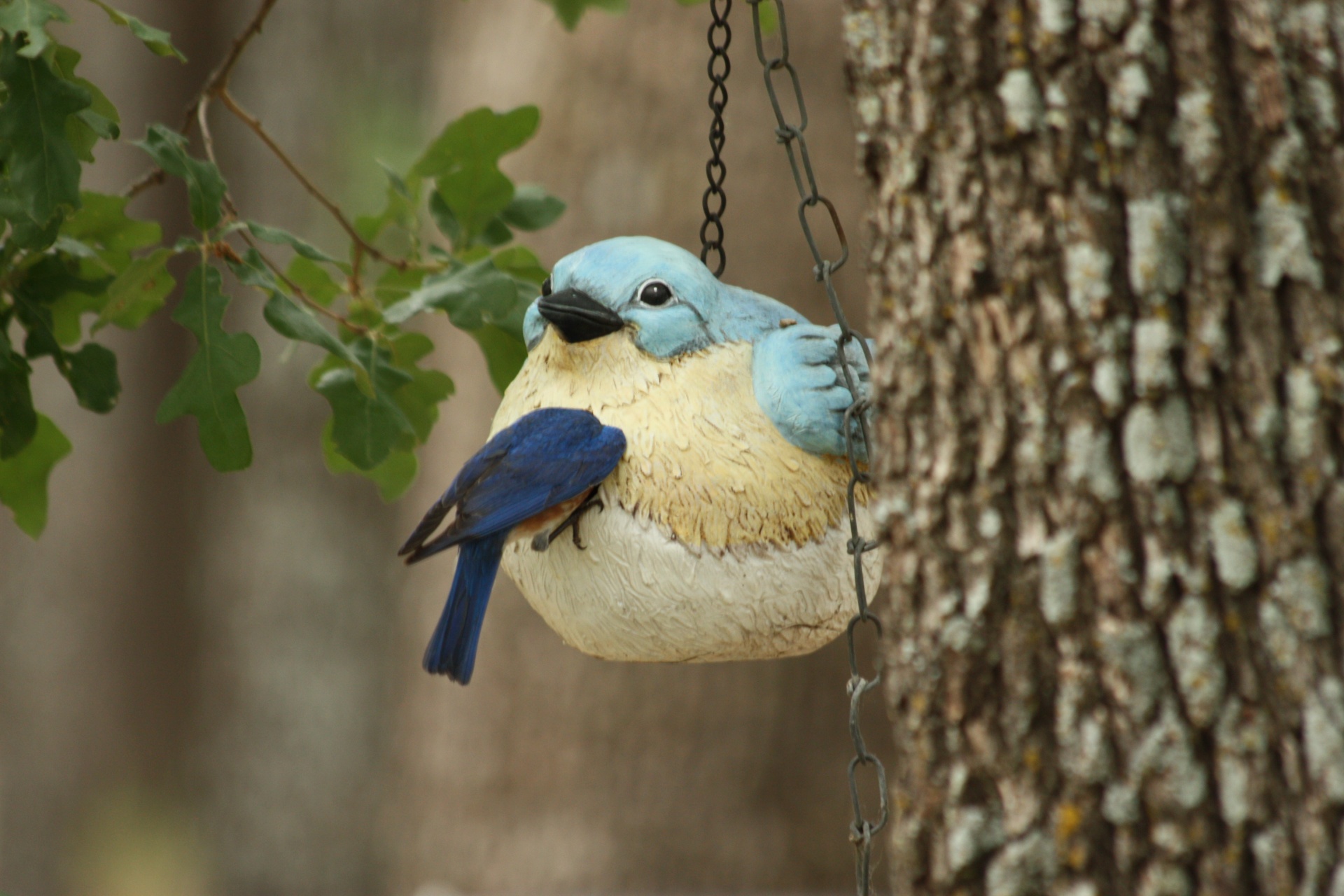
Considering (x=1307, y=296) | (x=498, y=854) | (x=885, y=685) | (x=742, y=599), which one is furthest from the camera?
(x=498, y=854)

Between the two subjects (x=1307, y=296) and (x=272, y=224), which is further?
(x=272, y=224)

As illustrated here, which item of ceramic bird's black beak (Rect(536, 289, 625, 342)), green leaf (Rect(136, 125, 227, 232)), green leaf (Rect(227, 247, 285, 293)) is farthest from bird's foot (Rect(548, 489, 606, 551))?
green leaf (Rect(136, 125, 227, 232))

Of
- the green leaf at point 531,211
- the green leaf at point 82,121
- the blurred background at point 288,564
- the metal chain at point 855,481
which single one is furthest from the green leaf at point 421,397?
the blurred background at point 288,564

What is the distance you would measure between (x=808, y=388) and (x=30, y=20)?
0.88m

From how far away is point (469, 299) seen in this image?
1616 millimetres

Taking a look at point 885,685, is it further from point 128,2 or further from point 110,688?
point 128,2

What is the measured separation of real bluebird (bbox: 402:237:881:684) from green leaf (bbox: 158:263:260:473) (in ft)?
0.86

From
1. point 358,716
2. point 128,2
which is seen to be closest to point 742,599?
point 358,716

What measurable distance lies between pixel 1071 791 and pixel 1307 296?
43 centimetres

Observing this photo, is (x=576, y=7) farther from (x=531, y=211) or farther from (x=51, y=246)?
(x=51, y=246)

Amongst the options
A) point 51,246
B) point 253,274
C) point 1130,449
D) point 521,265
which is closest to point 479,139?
point 521,265

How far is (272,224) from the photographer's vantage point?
5.96 m

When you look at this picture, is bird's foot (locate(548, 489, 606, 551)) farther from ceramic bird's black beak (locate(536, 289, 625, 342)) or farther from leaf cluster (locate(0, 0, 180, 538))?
leaf cluster (locate(0, 0, 180, 538))

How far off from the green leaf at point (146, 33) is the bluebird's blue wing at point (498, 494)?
1.82 feet
